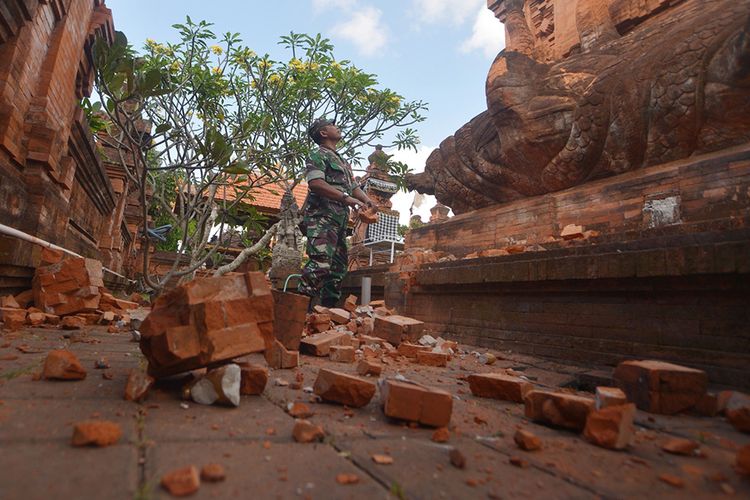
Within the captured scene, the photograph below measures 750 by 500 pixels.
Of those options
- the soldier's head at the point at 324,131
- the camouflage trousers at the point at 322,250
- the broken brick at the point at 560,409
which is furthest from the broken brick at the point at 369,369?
the soldier's head at the point at 324,131

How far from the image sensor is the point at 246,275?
1.67m

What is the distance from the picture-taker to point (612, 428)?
1.22m

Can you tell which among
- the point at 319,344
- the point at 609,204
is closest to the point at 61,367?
the point at 319,344

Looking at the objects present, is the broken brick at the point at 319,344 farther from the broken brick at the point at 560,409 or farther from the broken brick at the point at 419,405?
the broken brick at the point at 560,409

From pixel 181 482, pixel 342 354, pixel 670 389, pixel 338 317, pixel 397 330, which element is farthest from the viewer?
pixel 338 317

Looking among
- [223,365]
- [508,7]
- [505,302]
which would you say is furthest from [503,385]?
[508,7]

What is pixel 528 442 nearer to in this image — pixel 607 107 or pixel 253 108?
pixel 607 107

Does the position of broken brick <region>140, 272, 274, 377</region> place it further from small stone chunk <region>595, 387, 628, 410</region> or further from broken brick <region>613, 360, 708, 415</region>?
broken brick <region>613, 360, 708, 415</region>

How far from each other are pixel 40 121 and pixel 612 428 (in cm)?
440

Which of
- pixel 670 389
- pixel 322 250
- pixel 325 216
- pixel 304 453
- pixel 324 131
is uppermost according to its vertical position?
pixel 324 131

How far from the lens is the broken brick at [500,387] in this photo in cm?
180

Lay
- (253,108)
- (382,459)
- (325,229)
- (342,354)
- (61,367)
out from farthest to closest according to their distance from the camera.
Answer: (253,108) < (325,229) < (342,354) < (61,367) < (382,459)

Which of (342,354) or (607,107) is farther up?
(607,107)

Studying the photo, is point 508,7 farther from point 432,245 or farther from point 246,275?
point 246,275
